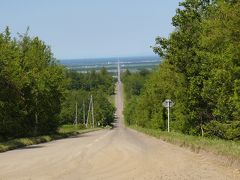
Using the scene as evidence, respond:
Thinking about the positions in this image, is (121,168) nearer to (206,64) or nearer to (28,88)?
(206,64)

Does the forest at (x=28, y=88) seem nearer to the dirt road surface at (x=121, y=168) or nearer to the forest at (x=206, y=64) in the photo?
the forest at (x=206, y=64)

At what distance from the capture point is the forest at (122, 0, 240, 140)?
2306 centimetres

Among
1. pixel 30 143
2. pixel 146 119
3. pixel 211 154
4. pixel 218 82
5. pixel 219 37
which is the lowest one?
pixel 146 119

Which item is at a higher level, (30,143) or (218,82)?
(218,82)

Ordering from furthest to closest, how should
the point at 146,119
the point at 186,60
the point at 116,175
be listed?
the point at 146,119 → the point at 186,60 → the point at 116,175

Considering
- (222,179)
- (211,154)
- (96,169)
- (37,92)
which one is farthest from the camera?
(37,92)

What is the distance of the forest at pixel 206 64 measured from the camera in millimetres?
23062

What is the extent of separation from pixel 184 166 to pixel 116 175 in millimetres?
2798

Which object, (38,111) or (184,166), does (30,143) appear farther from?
(184,166)

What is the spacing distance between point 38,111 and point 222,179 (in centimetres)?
3623

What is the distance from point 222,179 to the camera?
11.8 meters

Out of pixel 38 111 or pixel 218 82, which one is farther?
pixel 38 111

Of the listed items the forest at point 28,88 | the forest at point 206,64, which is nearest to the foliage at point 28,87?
the forest at point 28,88

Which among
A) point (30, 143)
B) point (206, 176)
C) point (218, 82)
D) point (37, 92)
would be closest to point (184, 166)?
point (206, 176)
